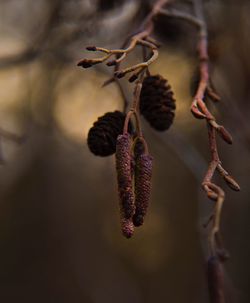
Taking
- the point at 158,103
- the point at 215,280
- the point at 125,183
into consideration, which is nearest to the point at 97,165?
the point at 158,103

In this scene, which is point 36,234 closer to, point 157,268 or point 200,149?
point 157,268

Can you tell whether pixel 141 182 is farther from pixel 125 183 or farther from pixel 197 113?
pixel 197 113

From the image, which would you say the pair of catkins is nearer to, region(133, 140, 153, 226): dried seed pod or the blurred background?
region(133, 140, 153, 226): dried seed pod

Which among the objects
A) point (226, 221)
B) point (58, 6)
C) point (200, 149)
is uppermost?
point (58, 6)

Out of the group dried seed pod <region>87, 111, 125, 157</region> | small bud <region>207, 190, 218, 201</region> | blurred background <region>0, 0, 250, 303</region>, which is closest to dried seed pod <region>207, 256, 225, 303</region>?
small bud <region>207, 190, 218, 201</region>

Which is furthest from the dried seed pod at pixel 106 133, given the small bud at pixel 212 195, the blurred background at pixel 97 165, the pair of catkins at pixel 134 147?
the blurred background at pixel 97 165

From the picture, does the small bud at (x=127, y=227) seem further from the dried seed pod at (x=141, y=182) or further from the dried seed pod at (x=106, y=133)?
the dried seed pod at (x=106, y=133)

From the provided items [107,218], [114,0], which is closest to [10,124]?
[107,218]
